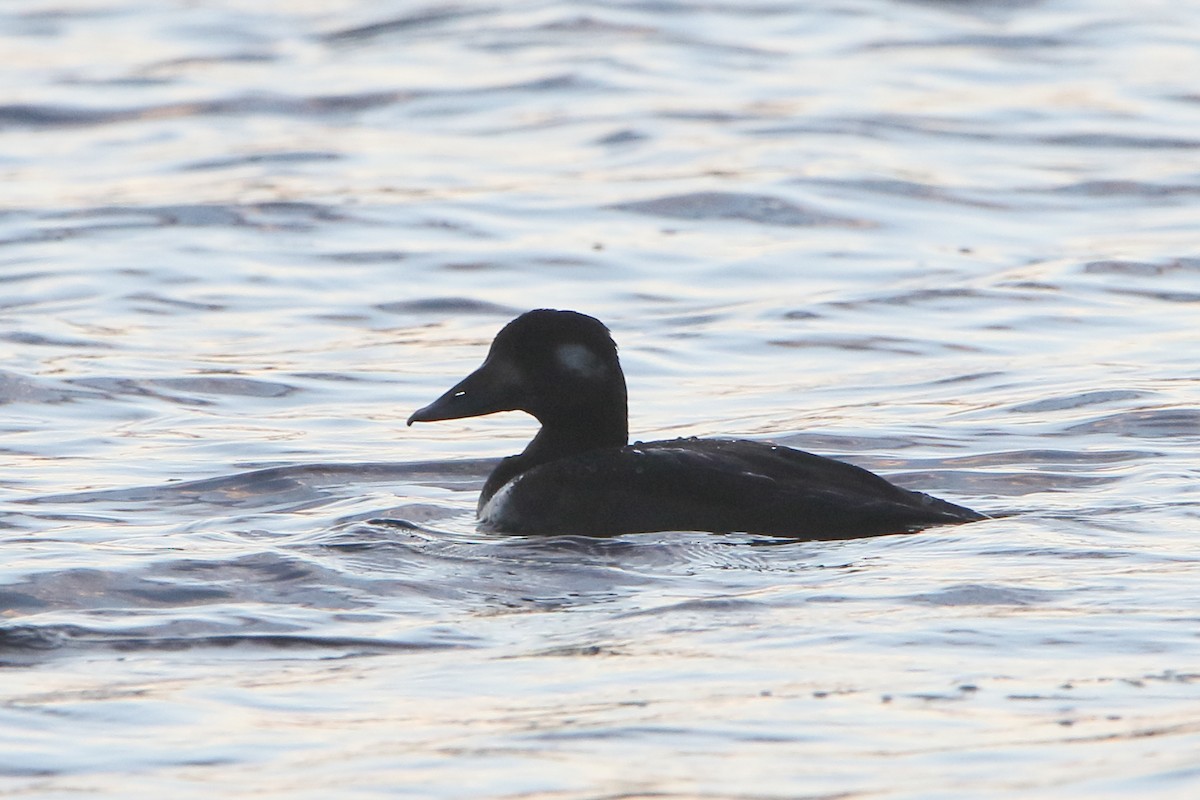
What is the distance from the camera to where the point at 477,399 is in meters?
8.43

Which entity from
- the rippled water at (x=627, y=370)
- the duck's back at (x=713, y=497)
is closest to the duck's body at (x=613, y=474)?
the duck's back at (x=713, y=497)

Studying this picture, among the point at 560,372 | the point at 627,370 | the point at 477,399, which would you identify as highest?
the point at 560,372

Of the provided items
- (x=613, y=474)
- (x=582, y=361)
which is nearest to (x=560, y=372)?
(x=582, y=361)

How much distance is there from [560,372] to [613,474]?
66 centimetres

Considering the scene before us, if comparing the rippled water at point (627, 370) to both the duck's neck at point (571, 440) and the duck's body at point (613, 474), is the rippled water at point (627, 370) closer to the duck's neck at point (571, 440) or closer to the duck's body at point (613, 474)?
the duck's body at point (613, 474)

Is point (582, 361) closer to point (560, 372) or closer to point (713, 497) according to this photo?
point (560, 372)

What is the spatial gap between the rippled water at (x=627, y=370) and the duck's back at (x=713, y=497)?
9cm

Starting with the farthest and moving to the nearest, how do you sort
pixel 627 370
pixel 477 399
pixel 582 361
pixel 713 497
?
pixel 627 370 → pixel 477 399 → pixel 582 361 → pixel 713 497

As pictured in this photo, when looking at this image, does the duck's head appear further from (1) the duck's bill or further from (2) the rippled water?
(2) the rippled water

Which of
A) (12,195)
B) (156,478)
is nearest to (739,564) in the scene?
(156,478)

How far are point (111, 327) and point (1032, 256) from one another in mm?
5701

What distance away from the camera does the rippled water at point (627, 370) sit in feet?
17.9

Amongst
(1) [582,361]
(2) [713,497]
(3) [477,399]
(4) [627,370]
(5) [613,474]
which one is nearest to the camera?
(2) [713,497]

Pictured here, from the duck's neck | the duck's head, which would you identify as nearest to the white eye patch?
the duck's head
